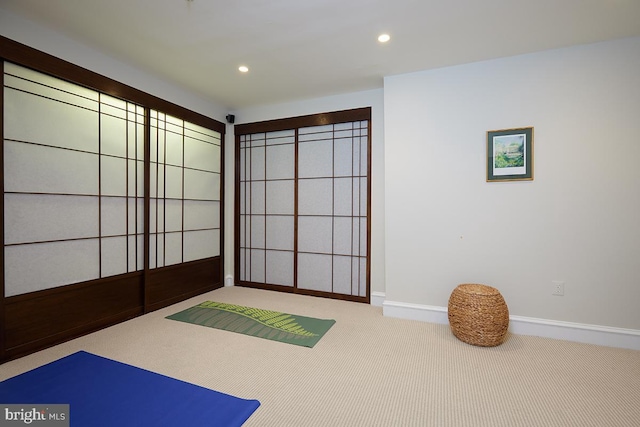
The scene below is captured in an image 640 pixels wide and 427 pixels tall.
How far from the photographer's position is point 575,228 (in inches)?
103

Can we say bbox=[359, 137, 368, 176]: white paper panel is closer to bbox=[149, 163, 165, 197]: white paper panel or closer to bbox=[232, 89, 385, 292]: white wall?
bbox=[232, 89, 385, 292]: white wall

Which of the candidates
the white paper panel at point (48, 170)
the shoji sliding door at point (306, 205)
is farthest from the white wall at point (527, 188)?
the white paper panel at point (48, 170)

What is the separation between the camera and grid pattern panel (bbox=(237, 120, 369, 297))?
12.4ft

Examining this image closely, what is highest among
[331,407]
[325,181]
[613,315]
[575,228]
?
[325,181]

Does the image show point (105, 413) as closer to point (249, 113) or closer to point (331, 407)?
point (331, 407)

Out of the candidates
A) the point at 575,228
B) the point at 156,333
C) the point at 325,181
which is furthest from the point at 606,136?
the point at 156,333

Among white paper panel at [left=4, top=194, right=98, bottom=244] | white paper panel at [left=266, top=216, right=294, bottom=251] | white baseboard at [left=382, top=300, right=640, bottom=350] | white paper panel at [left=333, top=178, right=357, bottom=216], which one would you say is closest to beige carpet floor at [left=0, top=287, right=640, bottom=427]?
white baseboard at [left=382, top=300, right=640, bottom=350]

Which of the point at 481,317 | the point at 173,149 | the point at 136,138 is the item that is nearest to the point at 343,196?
the point at 481,317

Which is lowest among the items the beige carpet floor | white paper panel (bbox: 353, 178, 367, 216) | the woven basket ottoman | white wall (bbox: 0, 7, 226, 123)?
the beige carpet floor

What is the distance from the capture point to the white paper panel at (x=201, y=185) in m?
3.83

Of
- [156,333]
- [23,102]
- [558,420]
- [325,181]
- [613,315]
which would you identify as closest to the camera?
[558,420]

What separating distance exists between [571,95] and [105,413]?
167 inches

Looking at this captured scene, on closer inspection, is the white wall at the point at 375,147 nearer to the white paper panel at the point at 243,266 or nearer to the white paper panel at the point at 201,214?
the white paper panel at the point at 201,214

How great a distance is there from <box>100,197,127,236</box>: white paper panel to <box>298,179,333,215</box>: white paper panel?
2.08 m
